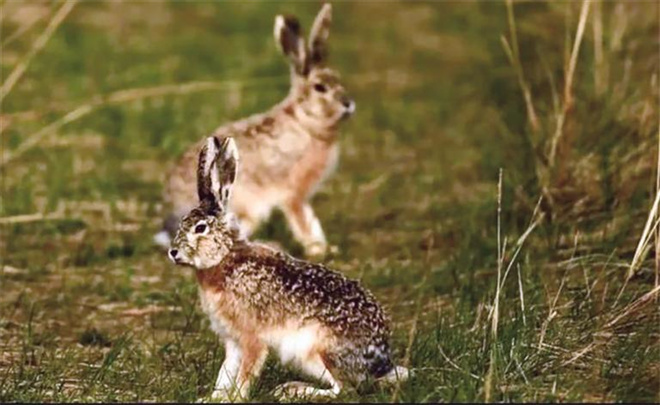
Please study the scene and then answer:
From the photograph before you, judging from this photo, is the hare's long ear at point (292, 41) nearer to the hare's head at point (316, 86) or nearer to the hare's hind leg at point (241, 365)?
the hare's head at point (316, 86)

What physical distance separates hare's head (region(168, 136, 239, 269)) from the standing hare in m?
2.14

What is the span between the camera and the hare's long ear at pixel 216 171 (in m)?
5.63

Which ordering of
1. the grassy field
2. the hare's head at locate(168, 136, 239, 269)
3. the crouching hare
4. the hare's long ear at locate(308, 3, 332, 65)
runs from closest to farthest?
1. the crouching hare
2. the grassy field
3. the hare's head at locate(168, 136, 239, 269)
4. the hare's long ear at locate(308, 3, 332, 65)

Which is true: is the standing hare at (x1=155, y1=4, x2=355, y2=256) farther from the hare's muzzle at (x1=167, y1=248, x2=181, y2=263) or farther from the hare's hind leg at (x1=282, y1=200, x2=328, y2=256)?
the hare's muzzle at (x1=167, y1=248, x2=181, y2=263)

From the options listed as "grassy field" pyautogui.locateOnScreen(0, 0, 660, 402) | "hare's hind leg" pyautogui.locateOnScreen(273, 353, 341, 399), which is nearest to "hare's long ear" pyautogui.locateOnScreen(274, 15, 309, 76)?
"grassy field" pyautogui.locateOnScreen(0, 0, 660, 402)

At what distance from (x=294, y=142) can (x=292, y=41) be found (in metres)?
0.47

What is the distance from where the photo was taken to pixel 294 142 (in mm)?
8320

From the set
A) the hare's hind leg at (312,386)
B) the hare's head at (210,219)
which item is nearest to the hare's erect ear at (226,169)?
the hare's head at (210,219)

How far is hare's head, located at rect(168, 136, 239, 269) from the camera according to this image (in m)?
5.61

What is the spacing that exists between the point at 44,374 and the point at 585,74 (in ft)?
13.0

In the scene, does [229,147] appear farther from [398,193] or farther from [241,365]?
[398,193]

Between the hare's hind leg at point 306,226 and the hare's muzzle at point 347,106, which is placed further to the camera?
the hare's muzzle at point 347,106

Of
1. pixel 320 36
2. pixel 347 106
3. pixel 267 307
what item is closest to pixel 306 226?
pixel 347 106

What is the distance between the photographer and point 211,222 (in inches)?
222
